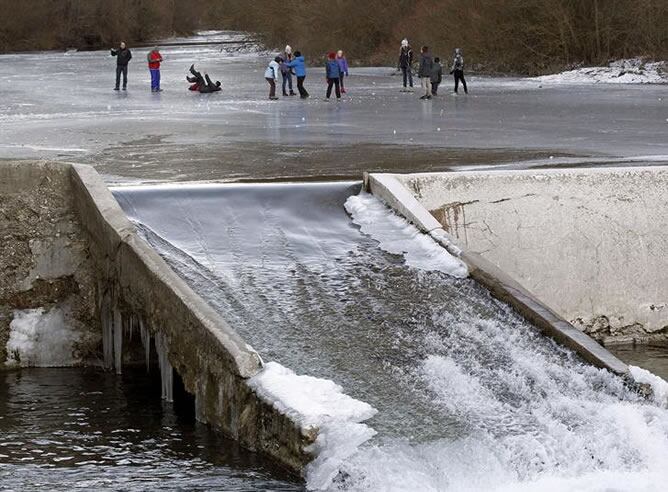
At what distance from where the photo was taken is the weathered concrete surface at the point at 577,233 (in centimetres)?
1250

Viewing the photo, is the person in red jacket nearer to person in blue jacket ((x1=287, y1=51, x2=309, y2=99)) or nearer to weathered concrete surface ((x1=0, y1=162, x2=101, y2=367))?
person in blue jacket ((x1=287, y1=51, x2=309, y2=99))

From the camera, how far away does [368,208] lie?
40.6ft

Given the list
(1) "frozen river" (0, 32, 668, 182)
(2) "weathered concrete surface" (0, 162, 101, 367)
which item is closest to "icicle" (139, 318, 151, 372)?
(2) "weathered concrete surface" (0, 162, 101, 367)

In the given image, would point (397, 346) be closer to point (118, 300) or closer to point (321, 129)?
point (118, 300)

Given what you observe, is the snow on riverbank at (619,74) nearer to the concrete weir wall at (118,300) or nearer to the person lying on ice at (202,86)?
the person lying on ice at (202,86)

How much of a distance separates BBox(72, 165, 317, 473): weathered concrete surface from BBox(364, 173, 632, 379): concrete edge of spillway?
256 cm

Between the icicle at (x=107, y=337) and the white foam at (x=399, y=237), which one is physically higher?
the white foam at (x=399, y=237)

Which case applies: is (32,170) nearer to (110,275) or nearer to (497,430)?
(110,275)

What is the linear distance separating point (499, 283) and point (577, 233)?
7.69 feet

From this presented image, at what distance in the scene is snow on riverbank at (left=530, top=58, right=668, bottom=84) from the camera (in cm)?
4012

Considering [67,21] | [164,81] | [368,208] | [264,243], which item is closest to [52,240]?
[264,243]

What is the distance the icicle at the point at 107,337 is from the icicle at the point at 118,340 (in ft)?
0.29

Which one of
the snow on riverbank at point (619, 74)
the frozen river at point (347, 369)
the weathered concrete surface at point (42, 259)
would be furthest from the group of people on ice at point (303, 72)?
the weathered concrete surface at point (42, 259)

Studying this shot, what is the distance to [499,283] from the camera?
10648 millimetres
